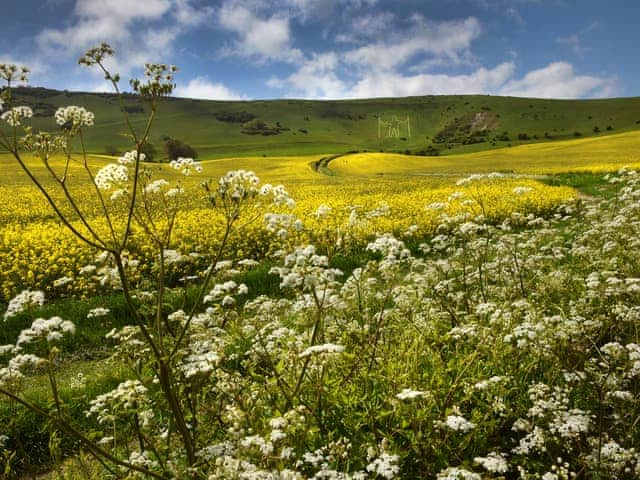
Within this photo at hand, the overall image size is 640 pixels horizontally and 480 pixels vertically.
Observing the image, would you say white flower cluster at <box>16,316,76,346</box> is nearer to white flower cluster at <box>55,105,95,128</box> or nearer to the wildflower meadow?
the wildflower meadow

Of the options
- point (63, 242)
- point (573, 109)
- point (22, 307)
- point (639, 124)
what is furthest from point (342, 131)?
point (22, 307)

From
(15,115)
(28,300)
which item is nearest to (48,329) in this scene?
(28,300)

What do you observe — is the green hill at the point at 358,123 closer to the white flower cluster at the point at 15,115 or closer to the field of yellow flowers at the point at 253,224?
the field of yellow flowers at the point at 253,224

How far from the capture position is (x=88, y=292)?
441 inches

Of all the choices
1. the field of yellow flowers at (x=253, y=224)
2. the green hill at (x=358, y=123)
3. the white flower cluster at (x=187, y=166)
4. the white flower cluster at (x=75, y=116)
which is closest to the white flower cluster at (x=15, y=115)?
the white flower cluster at (x=75, y=116)

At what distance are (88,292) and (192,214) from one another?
30.8 ft

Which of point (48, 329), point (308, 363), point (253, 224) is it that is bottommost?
point (308, 363)

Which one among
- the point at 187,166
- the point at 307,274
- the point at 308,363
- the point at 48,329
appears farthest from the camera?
the point at 308,363

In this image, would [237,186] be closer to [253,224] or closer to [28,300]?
[28,300]

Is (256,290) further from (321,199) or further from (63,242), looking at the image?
(321,199)

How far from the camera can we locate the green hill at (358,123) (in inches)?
4530

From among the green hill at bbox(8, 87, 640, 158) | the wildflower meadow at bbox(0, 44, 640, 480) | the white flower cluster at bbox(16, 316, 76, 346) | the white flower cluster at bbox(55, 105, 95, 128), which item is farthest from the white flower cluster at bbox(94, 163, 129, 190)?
the green hill at bbox(8, 87, 640, 158)

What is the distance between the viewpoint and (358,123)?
17888cm

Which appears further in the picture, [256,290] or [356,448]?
[256,290]
